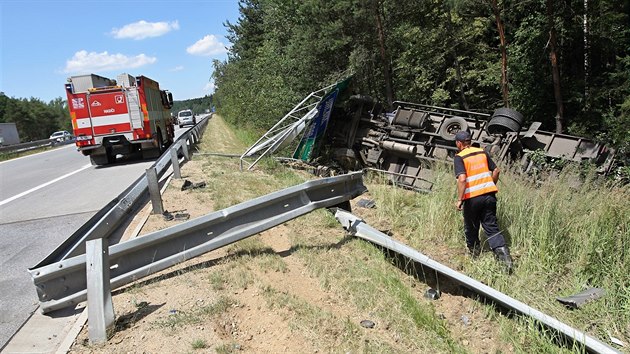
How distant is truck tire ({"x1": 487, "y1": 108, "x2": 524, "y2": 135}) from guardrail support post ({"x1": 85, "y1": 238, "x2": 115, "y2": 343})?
25.9 feet

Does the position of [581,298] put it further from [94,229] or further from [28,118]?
[28,118]

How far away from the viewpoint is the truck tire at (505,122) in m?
8.72

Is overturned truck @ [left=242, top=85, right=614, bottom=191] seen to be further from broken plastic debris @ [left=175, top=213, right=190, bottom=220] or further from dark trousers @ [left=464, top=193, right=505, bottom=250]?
broken plastic debris @ [left=175, top=213, right=190, bottom=220]

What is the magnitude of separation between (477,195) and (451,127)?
532 centimetres

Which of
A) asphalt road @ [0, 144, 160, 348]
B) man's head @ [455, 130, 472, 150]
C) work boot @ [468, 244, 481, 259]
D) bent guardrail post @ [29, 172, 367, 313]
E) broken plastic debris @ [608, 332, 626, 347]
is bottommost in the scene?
broken plastic debris @ [608, 332, 626, 347]

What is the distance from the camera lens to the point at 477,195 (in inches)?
190

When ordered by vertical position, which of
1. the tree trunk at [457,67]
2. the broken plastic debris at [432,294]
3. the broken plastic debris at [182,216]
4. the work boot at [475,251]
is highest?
the tree trunk at [457,67]

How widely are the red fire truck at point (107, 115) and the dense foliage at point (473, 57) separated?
6453mm

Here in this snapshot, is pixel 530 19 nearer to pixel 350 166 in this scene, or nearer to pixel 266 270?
pixel 350 166

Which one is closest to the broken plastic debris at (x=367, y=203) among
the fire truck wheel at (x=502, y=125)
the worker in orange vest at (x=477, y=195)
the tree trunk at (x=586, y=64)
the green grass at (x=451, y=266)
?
the green grass at (x=451, y=266)

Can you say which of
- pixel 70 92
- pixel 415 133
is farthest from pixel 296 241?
pixel 70 92

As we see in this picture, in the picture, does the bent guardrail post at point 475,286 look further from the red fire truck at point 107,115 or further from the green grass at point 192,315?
the red fire truck at point 107,115

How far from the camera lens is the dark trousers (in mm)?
4699

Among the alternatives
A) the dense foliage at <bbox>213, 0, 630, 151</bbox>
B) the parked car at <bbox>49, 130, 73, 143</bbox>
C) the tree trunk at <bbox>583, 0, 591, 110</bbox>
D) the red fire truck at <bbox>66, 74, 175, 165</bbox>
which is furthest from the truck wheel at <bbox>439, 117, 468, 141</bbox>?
the parked car at <bbox>49, 130, 73, 143</bbox>
